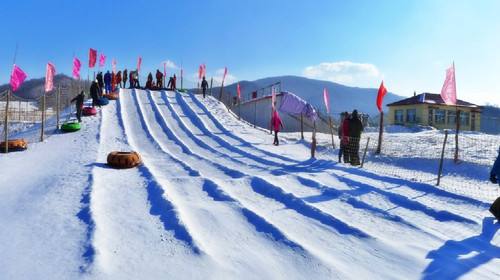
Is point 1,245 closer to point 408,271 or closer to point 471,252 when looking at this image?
point 408,271

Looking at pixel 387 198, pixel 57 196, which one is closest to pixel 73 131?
pixel 57 196

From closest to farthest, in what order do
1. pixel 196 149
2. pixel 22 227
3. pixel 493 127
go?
pixel 22 227
pixel 196 149
pixel 493 127

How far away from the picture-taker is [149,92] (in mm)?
26406

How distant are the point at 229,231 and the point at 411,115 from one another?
3089 cm

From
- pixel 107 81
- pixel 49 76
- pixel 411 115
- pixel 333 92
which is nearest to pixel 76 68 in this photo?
pixel 107 81

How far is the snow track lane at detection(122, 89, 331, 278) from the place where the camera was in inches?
160

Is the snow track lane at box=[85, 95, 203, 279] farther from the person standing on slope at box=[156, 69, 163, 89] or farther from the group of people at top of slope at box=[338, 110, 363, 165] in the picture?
the person standing on slope at box=[156, 69, 163, 89]

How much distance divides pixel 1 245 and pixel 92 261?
48.4 inches

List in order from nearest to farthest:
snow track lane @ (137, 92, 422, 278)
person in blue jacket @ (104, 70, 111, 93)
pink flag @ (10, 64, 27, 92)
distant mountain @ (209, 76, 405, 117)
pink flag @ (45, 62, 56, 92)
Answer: snow track lane @ (137, 92, 422, 278)
pink flag @ (10, 64, 27, 92)
pink flag @ (45, 62, 56, 92)
person in blue jacket @ (104, 70, 111, 93)
distant mountain @ (209, 76, 405, 117)

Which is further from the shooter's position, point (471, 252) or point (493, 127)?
point (493, 127)

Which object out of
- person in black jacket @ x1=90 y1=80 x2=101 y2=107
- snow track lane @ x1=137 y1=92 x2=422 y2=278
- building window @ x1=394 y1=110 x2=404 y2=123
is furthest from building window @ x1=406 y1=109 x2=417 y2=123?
snow track lane @ x1=137 y1=92 x2=422 y2=278

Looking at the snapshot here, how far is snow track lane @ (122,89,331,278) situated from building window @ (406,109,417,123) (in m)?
27.9

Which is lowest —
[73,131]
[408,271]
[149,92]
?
[408,271]

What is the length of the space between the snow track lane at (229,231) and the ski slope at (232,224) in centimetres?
2
